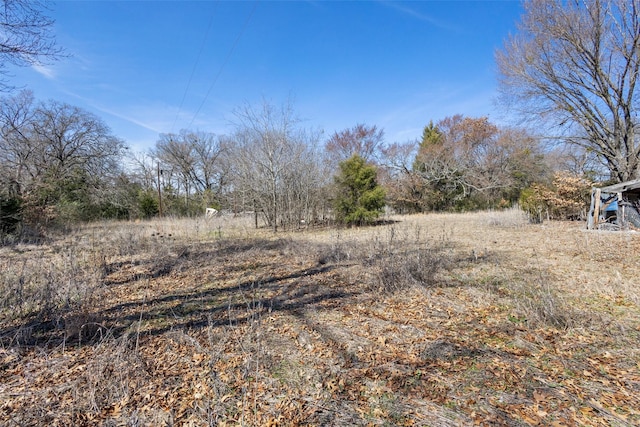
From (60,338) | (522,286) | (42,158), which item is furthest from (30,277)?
(42,158)

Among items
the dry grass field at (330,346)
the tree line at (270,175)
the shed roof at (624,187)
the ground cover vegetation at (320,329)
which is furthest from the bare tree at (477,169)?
→ the dry grass field at (330,346)

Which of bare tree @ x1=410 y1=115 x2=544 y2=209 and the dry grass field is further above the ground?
bare tree @ x1=410 y1=115 x2=544 y2=209

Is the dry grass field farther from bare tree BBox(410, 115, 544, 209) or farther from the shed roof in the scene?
bare tree BBox(410, 115, 544, 209)

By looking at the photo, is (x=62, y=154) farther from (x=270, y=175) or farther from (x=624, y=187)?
(x=624, y=187)

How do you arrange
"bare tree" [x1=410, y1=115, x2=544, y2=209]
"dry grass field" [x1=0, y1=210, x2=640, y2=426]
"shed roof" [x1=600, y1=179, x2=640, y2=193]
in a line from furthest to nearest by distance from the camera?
1. "bare tree" [x1=410, y1=115, x2=544, y2=209]
2. "shed roof" [x1=600, y1=179, x2=640, y2=193]
3. "dry grass field" [x1=0, y1=210, x2=640, y2=426]

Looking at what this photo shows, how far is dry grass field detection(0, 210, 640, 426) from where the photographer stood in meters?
2.03

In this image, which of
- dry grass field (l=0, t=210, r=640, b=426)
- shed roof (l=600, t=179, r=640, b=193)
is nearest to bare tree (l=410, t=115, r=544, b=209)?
shed roof (l=600, t=179, r=640, b=193)

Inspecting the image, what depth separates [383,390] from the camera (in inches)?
87.4

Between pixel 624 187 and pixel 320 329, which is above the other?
pixel 624 187

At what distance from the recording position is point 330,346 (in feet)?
9.46

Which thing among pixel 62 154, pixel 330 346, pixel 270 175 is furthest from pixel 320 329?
pixel 62 154

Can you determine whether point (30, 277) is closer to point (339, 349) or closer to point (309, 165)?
point (339, 349)

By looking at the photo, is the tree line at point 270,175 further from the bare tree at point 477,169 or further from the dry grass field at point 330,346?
the dry grass field at point 330,346

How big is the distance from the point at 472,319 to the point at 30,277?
6601 mm
